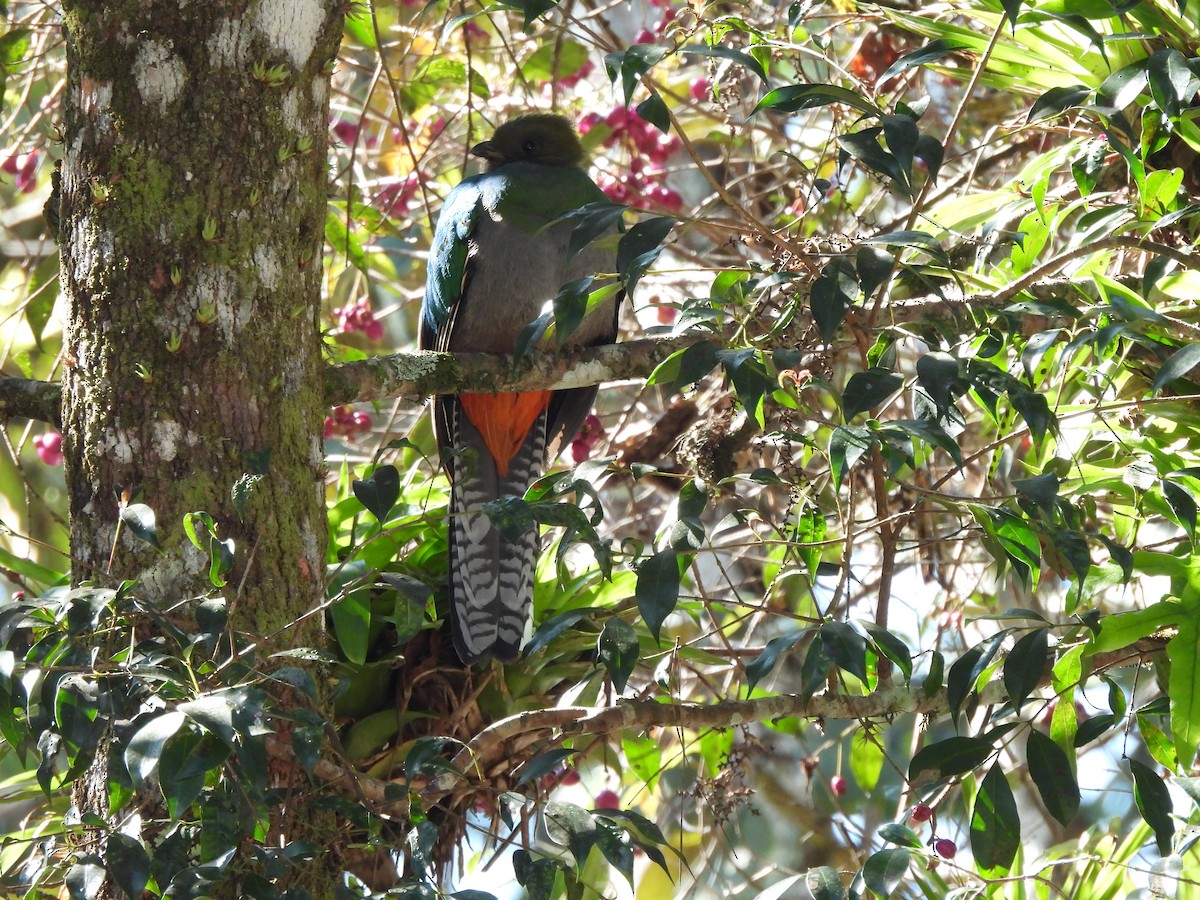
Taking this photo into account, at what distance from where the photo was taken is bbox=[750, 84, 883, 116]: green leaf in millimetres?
1680

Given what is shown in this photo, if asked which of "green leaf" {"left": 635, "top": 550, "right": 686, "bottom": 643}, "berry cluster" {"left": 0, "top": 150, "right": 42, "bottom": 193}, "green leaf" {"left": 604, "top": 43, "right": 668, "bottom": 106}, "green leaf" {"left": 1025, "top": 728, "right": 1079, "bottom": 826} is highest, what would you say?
"berry cluster" {"left": 0, "top": 150, "right": 42, "bottom": 193}

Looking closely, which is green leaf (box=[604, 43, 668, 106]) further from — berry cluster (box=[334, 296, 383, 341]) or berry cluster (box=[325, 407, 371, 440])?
berry cluster (box=[334, 296, 383, 341])

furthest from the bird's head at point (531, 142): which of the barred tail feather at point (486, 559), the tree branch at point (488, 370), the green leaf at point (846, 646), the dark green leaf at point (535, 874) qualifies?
the dark green leaf at point (535, 874)

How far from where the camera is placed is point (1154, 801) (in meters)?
1.74

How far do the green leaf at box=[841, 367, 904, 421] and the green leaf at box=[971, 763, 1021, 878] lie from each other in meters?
0.58

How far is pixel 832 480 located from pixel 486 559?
1.30 metres

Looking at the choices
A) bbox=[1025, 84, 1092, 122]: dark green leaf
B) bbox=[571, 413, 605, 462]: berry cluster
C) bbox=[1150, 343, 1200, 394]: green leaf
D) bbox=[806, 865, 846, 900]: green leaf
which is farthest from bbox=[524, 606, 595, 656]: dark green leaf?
bbox=[571, 413, 605, 462]: berry cluster

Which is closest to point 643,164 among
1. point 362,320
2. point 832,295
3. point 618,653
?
point 362,320

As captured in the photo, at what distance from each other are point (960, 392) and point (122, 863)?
4.21 feet

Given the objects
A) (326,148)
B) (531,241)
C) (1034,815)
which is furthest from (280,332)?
(1034,815)

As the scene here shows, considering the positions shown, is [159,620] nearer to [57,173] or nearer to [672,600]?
A: [672,600]

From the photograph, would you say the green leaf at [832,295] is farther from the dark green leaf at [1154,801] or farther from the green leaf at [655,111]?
the dark green leaf at [1154,801]

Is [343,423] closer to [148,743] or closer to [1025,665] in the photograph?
[148,743]

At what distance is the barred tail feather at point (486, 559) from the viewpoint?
2.70 m
